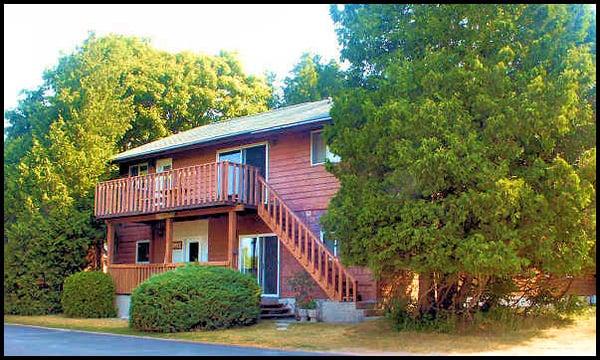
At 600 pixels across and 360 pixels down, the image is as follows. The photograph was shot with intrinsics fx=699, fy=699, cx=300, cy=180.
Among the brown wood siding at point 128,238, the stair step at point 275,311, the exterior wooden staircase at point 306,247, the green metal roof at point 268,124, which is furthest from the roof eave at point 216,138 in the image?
A: the stair step at point 275,311

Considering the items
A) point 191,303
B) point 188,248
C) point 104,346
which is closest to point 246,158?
point 188,248

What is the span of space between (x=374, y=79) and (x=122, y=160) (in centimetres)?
1444

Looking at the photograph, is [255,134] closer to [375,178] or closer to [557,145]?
[375,178]

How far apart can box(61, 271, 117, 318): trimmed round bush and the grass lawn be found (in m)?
4.64

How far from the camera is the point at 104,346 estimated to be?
13477 millimetres

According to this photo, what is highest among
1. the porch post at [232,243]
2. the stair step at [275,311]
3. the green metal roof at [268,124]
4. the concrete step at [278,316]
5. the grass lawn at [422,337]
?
the green metal roof at [268,124]

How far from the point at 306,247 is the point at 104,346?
6769mm

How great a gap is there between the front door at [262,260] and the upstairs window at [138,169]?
6.06m

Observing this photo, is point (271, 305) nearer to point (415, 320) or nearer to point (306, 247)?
point (306, 247)

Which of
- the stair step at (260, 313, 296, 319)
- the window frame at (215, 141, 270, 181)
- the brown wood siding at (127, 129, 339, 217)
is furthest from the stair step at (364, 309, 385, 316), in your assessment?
the window frame at (215, 141, 270, 181)

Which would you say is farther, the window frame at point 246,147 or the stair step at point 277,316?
the window frame at point 246,147

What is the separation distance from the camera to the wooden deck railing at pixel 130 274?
74.0 feet

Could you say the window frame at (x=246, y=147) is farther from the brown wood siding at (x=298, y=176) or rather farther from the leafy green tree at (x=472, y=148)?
the leafy green tree at (x=472, y=148)

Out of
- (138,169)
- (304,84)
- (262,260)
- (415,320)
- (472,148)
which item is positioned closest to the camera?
(472,148)
